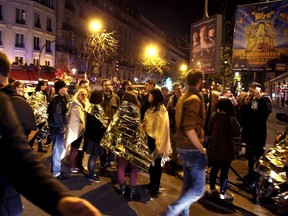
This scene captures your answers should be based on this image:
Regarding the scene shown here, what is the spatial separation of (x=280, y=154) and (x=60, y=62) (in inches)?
1878

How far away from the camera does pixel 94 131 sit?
7141mm

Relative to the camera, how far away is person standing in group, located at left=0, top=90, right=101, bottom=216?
54.5 inches

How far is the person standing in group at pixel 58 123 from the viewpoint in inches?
279

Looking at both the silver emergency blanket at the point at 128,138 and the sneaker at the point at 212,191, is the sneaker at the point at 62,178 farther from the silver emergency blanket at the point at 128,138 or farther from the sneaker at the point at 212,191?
the sneaker at the point at 212,191

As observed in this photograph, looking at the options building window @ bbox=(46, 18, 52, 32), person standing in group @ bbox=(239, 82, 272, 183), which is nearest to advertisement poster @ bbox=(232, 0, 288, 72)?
person standing in group @ bbox=(239, 82, 272, 183)

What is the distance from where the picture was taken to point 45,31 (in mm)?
50906

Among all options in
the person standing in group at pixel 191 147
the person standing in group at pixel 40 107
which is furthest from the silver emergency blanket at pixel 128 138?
the person standing in group at pixel 40 107

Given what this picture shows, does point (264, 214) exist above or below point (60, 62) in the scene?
below

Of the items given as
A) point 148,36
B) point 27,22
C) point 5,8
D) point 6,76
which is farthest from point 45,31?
point 6,76

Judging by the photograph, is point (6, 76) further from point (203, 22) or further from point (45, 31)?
point (45, 31)

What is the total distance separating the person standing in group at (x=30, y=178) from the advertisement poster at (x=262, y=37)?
9437 mm

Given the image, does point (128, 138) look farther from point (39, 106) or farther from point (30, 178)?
point (39, 106)

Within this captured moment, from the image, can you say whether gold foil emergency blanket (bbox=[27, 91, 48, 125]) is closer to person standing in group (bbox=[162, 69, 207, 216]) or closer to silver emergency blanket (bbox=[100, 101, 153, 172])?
silver emergency blanket (bbox=[100, 101, 153, 172])

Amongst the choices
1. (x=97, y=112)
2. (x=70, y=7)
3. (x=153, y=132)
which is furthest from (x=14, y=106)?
(x=70, y=7)
